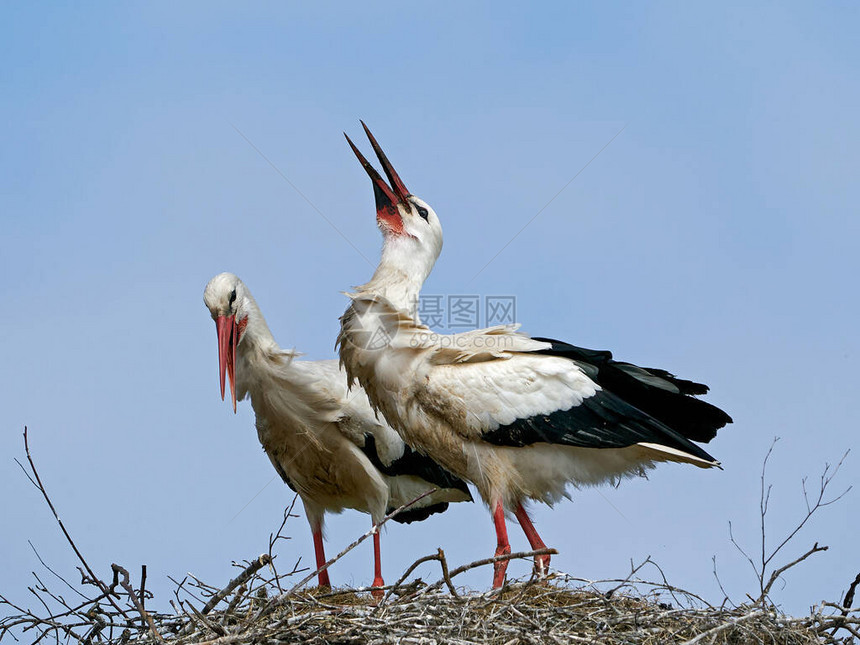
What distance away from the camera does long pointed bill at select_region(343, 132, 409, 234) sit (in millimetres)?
6195

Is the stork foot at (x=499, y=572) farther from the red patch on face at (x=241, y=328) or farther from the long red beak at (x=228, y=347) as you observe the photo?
the red patch on face at (x=241, y=328)

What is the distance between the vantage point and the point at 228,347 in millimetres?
6523

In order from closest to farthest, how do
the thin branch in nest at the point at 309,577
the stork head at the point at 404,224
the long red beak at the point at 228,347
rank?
the thin branch in nest at the point at 309,577, the stork head at the point at 404,224, the long red beak at the point at 228,347

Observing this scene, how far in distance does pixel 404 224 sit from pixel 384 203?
0.61 feet

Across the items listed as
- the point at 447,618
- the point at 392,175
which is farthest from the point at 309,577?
the point at 392,175

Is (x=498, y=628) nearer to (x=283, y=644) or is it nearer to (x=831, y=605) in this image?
(x=283, y=644)

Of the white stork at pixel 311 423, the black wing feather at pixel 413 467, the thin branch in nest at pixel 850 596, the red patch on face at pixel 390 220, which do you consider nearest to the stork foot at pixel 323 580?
the white stork at pixel 311 423

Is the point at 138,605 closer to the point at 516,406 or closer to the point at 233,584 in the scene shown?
the point at 233,584

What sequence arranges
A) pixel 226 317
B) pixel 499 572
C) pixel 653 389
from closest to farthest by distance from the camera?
pixel 499 572, pixel 653 389, pixel 226 317

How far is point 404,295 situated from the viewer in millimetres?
5895

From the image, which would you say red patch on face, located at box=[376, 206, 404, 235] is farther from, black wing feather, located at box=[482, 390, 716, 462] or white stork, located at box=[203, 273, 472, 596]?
→ black wing feather, located at box=[482, 390, 716, 462]

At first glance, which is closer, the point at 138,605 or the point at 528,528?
the point at 138,605

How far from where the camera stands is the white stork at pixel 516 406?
541 cm

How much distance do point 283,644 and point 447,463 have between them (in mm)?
1488
